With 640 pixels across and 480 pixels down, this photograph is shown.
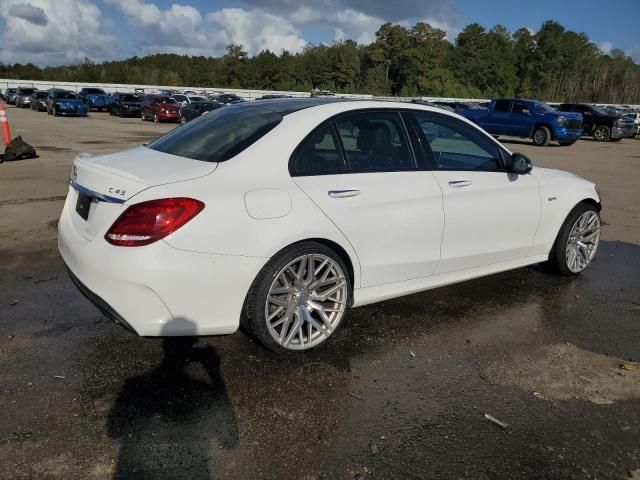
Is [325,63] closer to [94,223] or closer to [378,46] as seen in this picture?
[378,46]

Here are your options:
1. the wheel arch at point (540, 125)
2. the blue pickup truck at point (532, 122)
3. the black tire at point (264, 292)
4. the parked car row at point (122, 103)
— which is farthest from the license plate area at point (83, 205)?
the parked car row at point (122, 103)

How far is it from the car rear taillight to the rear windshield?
50 cm

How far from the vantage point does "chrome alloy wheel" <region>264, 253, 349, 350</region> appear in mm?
3547

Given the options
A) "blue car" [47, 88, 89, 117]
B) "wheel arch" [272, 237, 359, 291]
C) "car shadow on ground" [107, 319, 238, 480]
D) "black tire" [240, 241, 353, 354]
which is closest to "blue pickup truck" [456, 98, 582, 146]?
"wheel arch" [272, 237, 359, 291]

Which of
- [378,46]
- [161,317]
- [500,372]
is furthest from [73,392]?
[378,46]

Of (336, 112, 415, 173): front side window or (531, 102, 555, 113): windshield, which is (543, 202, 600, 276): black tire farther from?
(531, 102, 555, 113): windshield

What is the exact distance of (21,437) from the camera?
2727mm

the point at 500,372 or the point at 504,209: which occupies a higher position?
the point at 504,209

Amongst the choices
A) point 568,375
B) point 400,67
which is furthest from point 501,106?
point 400,67

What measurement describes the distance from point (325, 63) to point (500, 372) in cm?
9613

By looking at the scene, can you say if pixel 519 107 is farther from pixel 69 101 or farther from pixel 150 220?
pixel 69 101

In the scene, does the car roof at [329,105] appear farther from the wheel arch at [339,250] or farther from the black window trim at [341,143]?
the wheel arch at [339,250]

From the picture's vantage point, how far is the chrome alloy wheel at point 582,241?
17.8ft

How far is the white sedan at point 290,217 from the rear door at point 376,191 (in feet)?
0.03
